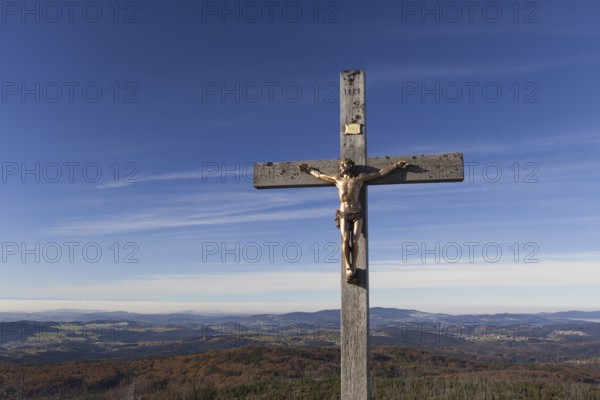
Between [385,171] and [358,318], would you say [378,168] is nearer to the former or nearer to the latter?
[385,171]

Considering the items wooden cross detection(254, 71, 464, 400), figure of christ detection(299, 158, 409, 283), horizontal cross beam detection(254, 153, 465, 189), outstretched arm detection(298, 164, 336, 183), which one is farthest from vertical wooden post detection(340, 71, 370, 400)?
outstretched arm detection(298, 164, 336, 183)

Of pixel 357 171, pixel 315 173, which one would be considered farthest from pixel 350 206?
pixel 315 173

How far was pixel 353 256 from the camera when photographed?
649 centimetres

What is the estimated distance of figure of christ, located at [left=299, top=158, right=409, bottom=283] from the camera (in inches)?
255

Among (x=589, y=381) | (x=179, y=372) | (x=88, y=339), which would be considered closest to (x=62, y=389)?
(x=179, y=372)

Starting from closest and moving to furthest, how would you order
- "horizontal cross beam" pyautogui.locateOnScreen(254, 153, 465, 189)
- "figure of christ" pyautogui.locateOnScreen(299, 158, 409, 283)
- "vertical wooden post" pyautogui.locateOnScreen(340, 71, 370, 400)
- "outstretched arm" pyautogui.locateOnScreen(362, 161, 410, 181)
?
"vertical wooden post" pyautogui.locateOnScreen(340, 71, 370, 400)
"figure of christ" pyautogui.locateOnScreen(299, 158, 409, 283)
"horizontal cross beam" pyautogui.locateOnScreen(254, 153, 465, 189)
"outstretched arm" pyautogui.locateOnScreen(362, 161, 410, 181)

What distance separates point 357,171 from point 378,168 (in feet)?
1.00

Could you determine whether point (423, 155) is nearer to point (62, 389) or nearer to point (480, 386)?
point (480, 386)

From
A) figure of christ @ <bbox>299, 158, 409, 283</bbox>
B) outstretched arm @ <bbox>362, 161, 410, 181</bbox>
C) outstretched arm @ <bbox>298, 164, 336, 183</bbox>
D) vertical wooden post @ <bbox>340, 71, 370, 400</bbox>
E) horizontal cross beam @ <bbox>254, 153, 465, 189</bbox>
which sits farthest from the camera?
outstretched arm @ <bbox>298, 164, 336, 183</bbox>

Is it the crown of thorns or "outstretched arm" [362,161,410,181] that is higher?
the crown of thorns

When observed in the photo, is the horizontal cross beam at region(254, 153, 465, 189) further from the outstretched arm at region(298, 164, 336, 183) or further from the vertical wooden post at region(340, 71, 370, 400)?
the vertical wooden post at region(340, 71, 370, 400)

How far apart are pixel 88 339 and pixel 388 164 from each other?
119443mm

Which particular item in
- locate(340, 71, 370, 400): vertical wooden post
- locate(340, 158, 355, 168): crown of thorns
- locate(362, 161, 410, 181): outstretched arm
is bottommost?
locate(340, 71, 370, 400): vertical wooden post

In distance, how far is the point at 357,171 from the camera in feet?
22.7
